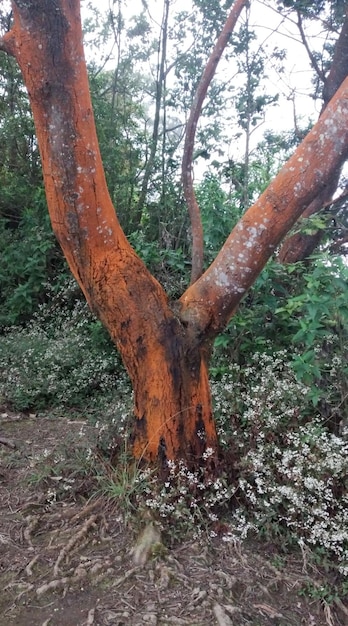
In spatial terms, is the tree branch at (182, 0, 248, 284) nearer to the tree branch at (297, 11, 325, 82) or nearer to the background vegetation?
the background vegetation

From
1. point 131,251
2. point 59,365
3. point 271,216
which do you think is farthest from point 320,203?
point 59,365

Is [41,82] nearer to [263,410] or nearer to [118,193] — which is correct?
[263,410]

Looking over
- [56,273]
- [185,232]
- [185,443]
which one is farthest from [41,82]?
[56,273]

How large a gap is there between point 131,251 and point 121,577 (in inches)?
65.7

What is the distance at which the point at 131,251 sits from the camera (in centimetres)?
302

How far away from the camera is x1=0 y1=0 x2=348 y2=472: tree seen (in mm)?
2697

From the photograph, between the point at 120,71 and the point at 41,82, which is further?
the point at 120,71

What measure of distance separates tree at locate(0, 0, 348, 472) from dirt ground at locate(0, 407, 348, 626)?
0.47 m

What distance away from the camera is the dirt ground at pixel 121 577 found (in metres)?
2.27

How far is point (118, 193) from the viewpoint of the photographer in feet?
26.0

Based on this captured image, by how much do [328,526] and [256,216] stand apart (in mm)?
1633

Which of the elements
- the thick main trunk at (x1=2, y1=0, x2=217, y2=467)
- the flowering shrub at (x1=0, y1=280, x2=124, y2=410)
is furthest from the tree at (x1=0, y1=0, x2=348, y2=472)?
the flowering shrub at (x1=0, y1=280, x2=124, y2=410)

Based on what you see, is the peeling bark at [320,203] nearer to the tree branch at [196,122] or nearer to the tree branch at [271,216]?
the tree branch at [196,122]

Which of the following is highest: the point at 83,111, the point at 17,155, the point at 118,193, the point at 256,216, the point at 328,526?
the point at 17,155
